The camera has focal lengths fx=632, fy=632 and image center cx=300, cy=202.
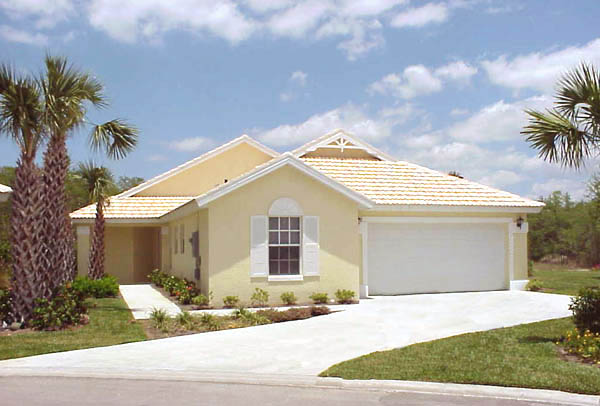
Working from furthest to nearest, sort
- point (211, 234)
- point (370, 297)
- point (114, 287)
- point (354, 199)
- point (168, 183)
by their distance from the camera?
1. point (168, 183)
2. point (114, 287)
3. point (370, 297)
4. point (354, 199)
5. point (211, 234)

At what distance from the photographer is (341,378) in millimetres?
8867

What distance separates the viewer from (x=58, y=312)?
44.0 feet

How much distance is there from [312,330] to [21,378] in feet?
19.5

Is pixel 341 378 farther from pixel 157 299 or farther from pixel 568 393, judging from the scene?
pixel 157 299

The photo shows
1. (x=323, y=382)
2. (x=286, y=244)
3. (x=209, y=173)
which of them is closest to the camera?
(x=323, y=382)

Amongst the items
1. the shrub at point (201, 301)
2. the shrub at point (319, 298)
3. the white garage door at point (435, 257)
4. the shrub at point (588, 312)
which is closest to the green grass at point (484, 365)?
Result: the shrub at point (588, 312)

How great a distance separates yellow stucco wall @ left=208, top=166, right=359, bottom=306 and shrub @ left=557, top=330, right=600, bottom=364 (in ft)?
26.5

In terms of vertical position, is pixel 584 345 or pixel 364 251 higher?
pixel 364 251

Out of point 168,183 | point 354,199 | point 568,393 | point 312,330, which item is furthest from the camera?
point 168,183

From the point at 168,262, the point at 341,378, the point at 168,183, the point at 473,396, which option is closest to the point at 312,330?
the point at 341,378

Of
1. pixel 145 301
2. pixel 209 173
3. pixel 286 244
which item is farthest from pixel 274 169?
pixel 209 173

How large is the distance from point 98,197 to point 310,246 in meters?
9.30

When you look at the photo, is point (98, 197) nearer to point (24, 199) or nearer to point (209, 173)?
point (209, 173)

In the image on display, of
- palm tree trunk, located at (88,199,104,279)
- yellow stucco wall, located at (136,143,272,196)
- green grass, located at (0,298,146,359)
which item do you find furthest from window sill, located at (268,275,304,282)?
yellow stucco wall, located at (136,143,272,196)
